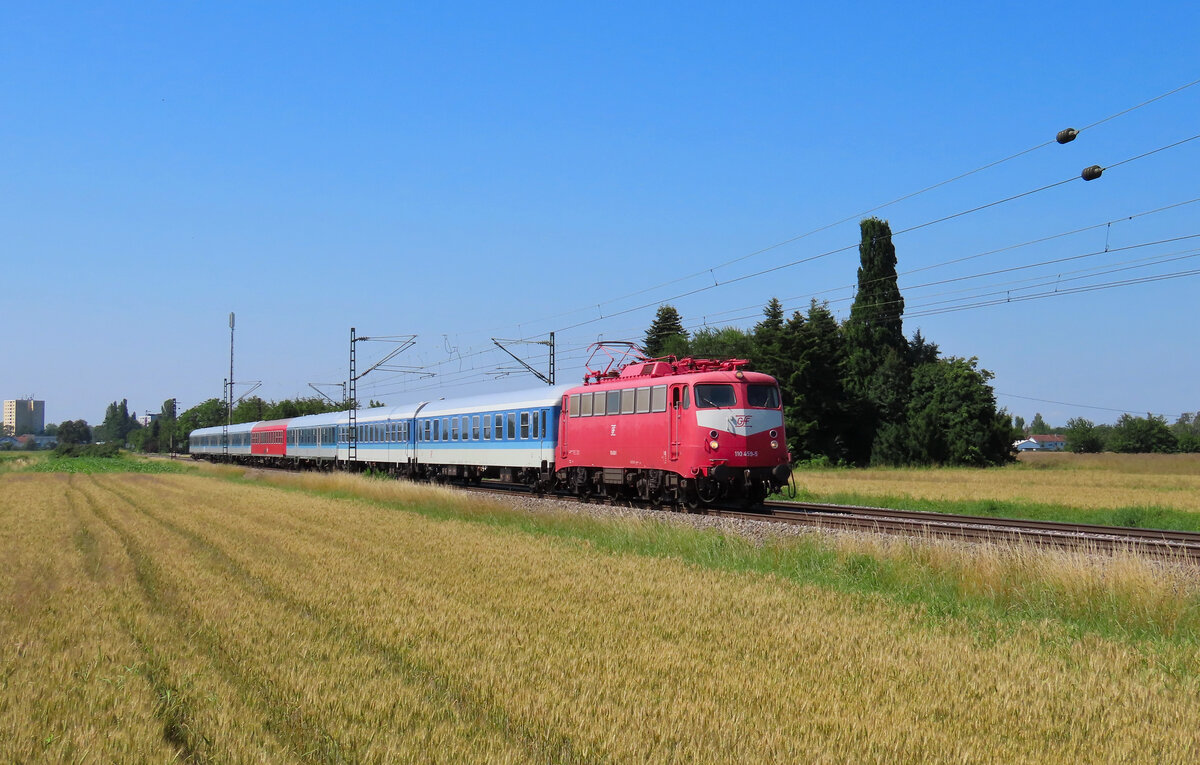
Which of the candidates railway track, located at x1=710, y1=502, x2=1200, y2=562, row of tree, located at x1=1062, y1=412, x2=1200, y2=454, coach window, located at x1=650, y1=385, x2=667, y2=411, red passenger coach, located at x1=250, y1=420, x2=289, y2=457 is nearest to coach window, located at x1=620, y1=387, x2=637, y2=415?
coach window, located at x1=650, y1=385, x2=667, y2=411

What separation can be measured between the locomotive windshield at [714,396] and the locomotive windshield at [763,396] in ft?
1.45

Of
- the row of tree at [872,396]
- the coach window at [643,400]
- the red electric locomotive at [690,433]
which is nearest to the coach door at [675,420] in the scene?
the red electric locomotive at [690,433]

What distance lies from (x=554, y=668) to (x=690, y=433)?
16.2m

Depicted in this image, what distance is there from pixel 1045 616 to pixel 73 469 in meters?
75.3

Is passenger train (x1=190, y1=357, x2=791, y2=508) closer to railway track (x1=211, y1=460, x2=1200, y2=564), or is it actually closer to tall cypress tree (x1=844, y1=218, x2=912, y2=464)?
railway track (x1=211, y1=460, x2=1200, y2=564)

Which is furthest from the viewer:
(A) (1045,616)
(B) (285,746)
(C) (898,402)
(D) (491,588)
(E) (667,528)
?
(C) (898,402)

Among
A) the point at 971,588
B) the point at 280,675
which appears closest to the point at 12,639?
the point at 280,675

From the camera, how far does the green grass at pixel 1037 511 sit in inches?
939

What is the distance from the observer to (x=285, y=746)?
18.6 ft

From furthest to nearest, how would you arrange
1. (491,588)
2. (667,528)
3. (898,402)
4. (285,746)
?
(898,402)
(667,528)
(491,588)
(285,746)

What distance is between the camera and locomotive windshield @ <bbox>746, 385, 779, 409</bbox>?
2372 centimetres

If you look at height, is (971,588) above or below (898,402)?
below

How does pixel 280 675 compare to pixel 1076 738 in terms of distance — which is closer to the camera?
pixel 1076 738

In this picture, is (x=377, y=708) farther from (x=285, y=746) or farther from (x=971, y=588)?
(x=971, y=588)
